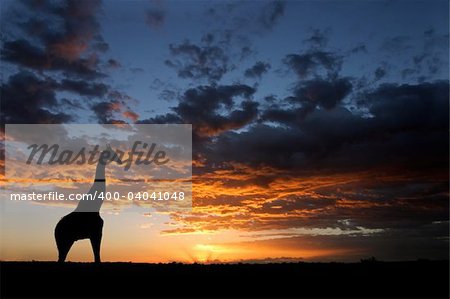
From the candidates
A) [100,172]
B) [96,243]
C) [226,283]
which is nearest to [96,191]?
[100,172]

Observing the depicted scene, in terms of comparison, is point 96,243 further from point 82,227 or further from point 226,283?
point 226,283

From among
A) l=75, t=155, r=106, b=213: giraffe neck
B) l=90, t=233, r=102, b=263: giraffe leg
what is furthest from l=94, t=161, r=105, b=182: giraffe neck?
l=90, t=233, r=102, b=263: giraffe leg

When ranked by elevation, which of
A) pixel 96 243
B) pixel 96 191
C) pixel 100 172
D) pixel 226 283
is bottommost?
pixel 226 283

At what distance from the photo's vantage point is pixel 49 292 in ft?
42.7

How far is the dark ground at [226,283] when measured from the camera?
12.8 m

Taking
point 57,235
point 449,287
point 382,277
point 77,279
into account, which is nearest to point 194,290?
point 77,279

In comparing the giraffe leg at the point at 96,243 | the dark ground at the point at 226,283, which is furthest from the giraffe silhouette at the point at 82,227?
the dark ground at the point at 226,283

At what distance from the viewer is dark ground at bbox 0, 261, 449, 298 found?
12773mm

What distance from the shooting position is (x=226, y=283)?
14.5m

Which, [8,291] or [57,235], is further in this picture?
[57,235]

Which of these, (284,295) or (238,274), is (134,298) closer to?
(284,295)

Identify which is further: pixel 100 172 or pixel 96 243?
pixel 100 172

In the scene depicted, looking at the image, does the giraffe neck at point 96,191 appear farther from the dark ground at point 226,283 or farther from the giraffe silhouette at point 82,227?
the dark ground at point 226,283

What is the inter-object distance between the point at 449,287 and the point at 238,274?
7.53m
